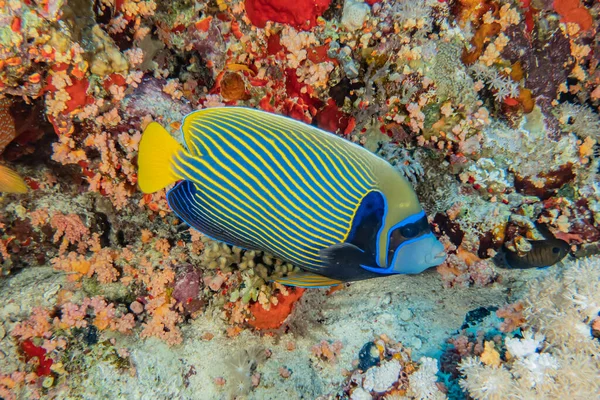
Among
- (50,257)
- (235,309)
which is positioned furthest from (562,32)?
(50,257)

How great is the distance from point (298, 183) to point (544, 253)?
2.71 meters

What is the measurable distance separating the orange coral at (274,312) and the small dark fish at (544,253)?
2178mm

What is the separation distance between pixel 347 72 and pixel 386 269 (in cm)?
190

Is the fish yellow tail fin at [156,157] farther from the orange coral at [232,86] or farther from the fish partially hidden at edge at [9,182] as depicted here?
the fish partially hidden at edge at [9,182]

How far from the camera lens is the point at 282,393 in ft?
8.89

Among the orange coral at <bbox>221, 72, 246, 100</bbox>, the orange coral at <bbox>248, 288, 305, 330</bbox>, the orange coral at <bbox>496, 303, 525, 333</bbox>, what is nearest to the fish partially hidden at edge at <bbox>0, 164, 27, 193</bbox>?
the orange coral at <bbox>221, 72, 246, 100</bbox>

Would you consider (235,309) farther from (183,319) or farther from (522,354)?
(522,354)

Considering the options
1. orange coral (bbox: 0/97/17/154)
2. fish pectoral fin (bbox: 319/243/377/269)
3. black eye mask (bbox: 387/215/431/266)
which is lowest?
fish pectoral fin (bbox: 319/243/377/269)

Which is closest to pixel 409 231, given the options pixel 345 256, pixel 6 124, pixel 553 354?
pixel 345 256

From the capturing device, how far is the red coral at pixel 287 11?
278 cm

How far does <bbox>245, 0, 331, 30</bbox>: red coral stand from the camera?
2.78 metres

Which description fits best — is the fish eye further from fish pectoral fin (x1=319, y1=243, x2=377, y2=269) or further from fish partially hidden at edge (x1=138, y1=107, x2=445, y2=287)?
fish pectoral fin (x1=319, y1=243, x2=377, y2=269)

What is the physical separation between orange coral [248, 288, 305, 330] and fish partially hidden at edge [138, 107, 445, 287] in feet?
4.43

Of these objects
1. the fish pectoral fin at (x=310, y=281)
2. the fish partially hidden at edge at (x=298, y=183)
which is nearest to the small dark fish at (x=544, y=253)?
the fish partially hidden at edge at (x=298, y=183)
